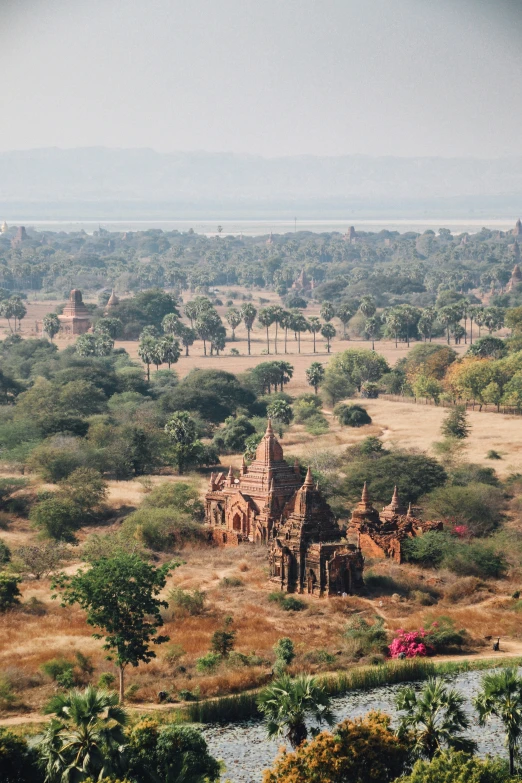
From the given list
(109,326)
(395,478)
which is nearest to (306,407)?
(395,478)

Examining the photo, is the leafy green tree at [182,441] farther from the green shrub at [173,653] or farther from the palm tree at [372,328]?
the palm tree at [372,328]

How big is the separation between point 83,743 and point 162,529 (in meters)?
32.0

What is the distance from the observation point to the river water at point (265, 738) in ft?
133

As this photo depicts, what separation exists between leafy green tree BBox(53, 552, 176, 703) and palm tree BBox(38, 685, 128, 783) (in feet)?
37.6

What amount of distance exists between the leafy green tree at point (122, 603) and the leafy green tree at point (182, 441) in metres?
34.6

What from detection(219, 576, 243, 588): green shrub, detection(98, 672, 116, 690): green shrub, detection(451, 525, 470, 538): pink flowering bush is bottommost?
detection(219, 576, 243, 588): green shrub

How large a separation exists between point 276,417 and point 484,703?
6386 cm

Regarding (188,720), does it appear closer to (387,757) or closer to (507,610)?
(387,757)

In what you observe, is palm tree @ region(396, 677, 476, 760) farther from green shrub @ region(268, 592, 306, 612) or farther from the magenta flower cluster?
green shrub @ region(268, 592, 306, 612)

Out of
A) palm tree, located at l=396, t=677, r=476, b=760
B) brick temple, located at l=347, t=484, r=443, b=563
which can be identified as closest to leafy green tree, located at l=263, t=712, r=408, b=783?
palm tree, located at l=396, t=677, r=476, b=760

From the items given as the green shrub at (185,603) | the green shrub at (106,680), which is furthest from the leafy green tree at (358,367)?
the green shrub at (106,680)

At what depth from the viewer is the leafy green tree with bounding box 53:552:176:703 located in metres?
46.6

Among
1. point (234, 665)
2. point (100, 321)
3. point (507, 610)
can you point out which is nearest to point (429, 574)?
point (507, 610)

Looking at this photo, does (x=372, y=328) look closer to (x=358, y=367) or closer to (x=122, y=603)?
(x=358, y=367)
